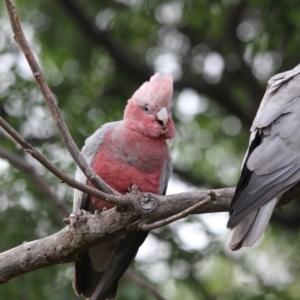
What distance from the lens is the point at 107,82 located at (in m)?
9.80

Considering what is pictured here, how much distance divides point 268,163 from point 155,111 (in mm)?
1008

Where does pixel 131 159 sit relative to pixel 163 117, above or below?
below

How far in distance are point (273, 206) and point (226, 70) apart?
216 inches

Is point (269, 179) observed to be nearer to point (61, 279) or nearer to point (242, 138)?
point (61, 279)

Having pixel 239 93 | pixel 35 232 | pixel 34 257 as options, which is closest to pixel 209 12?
pixel 239 93

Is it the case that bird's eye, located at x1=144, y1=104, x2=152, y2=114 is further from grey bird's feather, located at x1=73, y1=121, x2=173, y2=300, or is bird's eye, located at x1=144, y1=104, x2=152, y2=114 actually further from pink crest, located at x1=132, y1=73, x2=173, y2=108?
grey bird's feather, located at x1=73, y1=121, x2=173, y2=300

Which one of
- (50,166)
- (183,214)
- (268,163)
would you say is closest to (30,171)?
(268,163)

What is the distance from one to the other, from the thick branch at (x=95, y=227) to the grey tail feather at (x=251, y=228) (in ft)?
0.55

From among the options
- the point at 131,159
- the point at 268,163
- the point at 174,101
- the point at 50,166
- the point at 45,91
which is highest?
the point at 45,91

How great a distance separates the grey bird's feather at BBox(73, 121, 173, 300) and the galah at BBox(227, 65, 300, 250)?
2.71ft

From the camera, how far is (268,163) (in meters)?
5.03

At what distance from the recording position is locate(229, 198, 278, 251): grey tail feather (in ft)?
15.5

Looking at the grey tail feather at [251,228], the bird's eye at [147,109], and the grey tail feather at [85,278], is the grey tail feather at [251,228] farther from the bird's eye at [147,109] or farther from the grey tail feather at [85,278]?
the grey tail feather at [85,278]

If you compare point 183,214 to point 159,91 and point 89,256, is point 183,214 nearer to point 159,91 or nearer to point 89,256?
point 159,91
